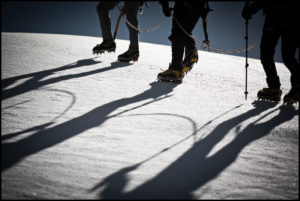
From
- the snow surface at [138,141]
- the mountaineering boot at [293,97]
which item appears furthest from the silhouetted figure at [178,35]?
the mountaineering boot at [293,97]

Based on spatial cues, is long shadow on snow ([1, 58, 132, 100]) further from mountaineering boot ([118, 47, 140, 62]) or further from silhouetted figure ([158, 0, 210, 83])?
silhouetted figure ([158, 0, 210, 83])

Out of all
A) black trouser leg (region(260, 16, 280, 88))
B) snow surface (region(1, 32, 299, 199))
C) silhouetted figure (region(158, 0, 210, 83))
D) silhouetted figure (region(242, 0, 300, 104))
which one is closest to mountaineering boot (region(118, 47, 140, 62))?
silhouetted figure (region(158, 0, 210, 83))

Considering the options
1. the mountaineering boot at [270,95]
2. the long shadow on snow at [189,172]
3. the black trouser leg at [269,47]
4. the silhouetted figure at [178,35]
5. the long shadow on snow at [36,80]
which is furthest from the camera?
the silhouetted figure at [178,35]

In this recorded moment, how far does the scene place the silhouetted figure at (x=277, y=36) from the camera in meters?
2.57

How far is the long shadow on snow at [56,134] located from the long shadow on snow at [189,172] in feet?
1.88

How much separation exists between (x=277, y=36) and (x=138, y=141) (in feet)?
7.22

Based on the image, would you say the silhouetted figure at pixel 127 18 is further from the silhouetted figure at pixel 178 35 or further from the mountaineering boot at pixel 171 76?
the mountaineering boot at pixel 171 76

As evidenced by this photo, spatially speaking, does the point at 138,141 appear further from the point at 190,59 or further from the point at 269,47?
the point at 190,59

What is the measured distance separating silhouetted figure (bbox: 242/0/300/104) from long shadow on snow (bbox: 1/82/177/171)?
1.55m

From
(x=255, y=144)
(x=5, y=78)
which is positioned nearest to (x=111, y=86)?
(x=5, y=78)

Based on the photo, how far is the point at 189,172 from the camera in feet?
4.67

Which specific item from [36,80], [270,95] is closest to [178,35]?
[270,95]

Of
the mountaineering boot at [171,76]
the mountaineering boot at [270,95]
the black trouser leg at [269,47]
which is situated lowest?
the mountaineering boot at [270,95]

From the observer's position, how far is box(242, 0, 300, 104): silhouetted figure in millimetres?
2566
